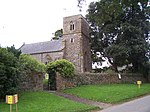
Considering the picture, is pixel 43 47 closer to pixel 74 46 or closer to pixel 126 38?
pixel 74 46

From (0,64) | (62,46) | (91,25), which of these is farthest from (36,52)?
(0,64)

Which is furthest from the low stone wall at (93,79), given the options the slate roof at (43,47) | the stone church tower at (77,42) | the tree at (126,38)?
the slate roof at (43,47)

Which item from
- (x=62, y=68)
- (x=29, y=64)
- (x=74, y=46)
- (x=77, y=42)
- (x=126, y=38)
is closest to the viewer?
(x=29, y=64)

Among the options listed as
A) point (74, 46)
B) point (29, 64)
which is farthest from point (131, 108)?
point (74, 46)

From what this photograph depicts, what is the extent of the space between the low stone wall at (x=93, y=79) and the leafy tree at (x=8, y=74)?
9.82 meters

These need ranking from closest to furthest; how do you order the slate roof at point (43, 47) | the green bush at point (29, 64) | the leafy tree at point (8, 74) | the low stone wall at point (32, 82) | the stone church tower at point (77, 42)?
the leafy tree at point (8, 74)
the low stone wall at point (32, 82)
the green bush at point (29, 64)
the stone church tower at point (77, 42)
the slate roof at point (43, 47)

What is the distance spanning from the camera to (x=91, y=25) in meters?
53.3

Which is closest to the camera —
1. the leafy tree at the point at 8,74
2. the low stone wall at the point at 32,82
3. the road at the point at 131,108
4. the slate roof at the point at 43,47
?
the road at the point at 131,108

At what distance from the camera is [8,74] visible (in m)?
21.0

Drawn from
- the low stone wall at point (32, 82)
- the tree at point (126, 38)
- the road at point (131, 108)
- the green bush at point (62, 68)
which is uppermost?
the tree at point (126, 38)

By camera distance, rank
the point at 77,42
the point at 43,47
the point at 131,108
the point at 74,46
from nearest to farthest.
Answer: the point at 131,108 < the point at 77,42 < the point at 74,46 < the point at 43,47

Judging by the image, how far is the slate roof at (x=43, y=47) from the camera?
61412 millimetres

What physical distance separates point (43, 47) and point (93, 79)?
1105 inches

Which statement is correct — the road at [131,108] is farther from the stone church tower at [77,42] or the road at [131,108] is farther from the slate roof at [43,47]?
the slate roof at [43,47]
